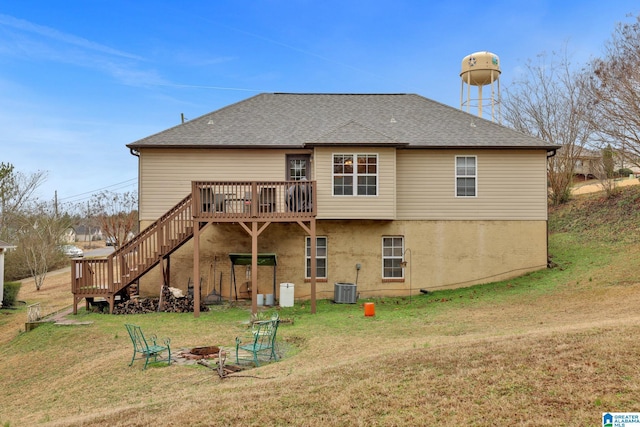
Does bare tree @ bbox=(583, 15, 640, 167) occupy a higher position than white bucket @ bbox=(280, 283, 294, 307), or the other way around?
bare tree @ bbox=(583, 15, 640, 167)

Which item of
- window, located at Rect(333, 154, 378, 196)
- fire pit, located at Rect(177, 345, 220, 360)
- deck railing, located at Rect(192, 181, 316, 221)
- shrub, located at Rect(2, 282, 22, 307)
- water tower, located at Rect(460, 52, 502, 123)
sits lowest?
shrub, located at Rect(2, 282, 22, 307)

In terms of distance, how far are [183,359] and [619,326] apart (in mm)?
8417

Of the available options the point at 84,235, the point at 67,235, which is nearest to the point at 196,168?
the point at 67,235

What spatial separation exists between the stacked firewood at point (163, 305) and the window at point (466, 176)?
10.2 metres

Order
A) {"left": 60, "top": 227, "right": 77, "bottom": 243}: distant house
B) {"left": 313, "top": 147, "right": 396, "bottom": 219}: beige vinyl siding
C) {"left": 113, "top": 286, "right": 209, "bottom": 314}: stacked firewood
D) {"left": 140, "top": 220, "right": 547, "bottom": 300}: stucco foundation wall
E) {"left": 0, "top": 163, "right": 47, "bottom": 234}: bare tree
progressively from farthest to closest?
{"left": 60, "top": 227, "right": 77, "bottom": 243}: distant house, {"left": 0, "top": 163, "right": 47, "bottom": 234}: bare tree, {"left": 140, "top": 220, "right": 547, "bottom": 300}: stucco foundation wall, {"left": 313, "top": 147, "right": 396, "bottom": 219}: beige vinyl siding, {"left": 113, "top": 286, "right": 209, "bottom": 314}: stacked firewood

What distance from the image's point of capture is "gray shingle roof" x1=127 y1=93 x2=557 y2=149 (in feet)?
54.9

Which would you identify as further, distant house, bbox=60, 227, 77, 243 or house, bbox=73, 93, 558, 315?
distant house, bbox=60, 227, 77, 243

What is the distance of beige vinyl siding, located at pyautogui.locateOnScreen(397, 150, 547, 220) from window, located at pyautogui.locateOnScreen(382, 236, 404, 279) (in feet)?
3.69

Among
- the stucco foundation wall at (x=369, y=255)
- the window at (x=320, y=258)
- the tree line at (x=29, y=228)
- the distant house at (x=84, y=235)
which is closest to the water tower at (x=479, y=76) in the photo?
the stucco foundation wall at (x=369, y=255)

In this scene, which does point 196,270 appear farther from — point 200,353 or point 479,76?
point 479,76

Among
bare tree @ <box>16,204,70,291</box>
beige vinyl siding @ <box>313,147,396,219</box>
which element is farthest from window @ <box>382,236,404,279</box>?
bare tree @ <box>16,204,70,291</box>

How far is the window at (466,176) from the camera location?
17.4 metres

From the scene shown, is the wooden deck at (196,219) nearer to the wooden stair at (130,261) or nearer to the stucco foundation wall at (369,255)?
the wooden stair at (130,261)

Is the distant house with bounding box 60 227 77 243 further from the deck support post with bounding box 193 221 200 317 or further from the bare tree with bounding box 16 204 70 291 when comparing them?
the deck support post with bounding box 193 221 200 317
